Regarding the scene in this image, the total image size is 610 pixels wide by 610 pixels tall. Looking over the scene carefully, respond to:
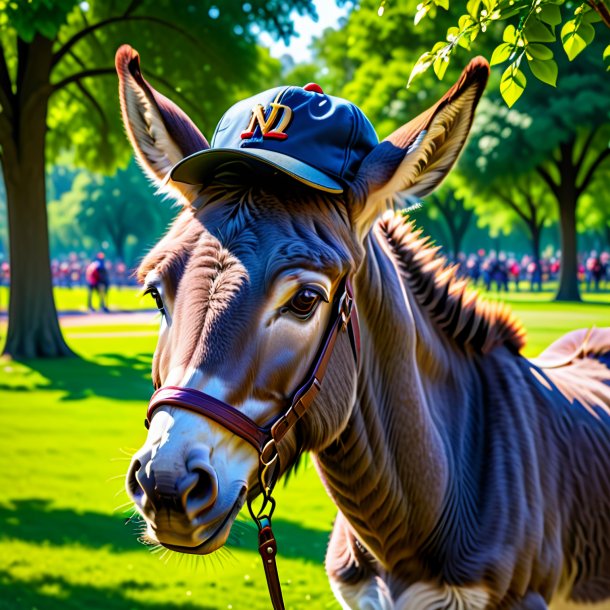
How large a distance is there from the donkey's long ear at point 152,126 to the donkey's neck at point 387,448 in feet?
2.69

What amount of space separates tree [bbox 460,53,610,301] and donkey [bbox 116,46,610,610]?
28528mm

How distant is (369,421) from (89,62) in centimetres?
2199

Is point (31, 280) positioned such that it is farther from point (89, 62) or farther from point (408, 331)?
point (408, 331)

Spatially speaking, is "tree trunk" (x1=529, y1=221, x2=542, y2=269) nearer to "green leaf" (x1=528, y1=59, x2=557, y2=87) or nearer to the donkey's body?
the donkey's body

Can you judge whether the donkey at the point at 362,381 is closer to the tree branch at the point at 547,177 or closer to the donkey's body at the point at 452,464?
the donkey's body at the point at 452,464

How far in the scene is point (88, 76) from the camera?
746 inches

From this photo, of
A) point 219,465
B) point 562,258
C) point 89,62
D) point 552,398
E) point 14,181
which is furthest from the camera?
point 562,258

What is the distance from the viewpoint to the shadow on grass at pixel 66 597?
18.6ft

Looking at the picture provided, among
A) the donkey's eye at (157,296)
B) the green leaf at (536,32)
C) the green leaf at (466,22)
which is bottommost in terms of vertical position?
the donkey's eye at (157,296)

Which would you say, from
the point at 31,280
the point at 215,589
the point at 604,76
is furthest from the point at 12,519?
the point at 604,76

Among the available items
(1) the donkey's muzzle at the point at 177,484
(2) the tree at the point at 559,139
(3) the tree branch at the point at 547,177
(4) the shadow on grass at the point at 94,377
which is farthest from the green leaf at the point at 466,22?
(3) the tree branch at the point at 547,177

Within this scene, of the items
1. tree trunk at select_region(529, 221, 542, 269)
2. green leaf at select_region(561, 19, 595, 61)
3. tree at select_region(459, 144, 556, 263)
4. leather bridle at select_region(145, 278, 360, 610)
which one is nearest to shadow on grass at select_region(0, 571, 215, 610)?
leather bridle at select_region(145, 278, 360, 610)

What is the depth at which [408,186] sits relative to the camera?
2580 mm

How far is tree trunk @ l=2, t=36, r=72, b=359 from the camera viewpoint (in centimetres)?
1834
